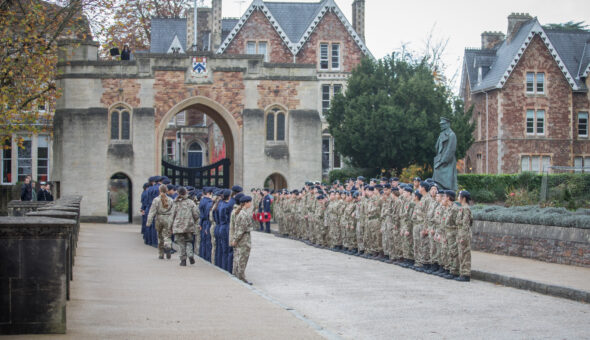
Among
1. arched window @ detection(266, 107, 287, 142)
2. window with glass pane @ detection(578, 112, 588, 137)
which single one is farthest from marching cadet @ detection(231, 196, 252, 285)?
window with glass pane @ detection(578, 112, 588, 137)

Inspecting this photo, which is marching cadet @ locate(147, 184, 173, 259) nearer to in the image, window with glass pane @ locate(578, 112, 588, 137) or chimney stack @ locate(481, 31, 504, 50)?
window with glass pane @ locate(578, 112, 588, 137)

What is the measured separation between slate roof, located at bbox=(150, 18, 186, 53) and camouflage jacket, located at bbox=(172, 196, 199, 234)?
39.9m

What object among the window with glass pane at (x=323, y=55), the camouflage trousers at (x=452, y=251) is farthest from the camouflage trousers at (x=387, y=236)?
the window with glass pane at (x=323, y=55)

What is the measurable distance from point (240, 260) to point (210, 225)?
4493 millimetres

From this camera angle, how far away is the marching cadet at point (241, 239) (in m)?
15.9

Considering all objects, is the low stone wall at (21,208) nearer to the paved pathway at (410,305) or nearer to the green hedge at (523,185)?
the paved pathway at (410,305)

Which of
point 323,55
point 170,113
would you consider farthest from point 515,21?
point 170,113

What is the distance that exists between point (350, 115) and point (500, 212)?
71.6 feet

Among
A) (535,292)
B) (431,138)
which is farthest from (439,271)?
(431,138)

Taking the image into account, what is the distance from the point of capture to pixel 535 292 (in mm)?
14531

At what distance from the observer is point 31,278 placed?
891cm

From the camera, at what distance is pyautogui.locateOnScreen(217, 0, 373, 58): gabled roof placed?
53719 mm

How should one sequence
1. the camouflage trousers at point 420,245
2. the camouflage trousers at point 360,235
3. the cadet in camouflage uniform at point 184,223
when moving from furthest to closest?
the camouflage trousers at point 360,235 → the camouflage trousers at point 420,245 → the cadet in camouflage uniform at point 184,223

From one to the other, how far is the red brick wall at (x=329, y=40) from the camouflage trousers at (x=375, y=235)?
1300 inches
